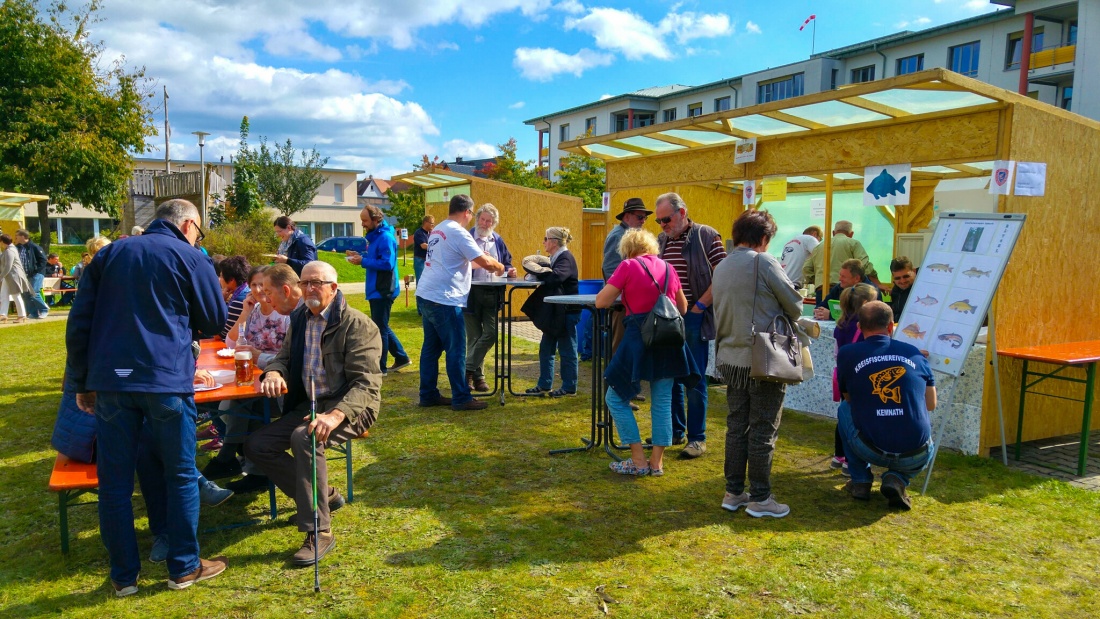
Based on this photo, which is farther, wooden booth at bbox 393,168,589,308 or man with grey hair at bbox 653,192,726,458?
wooden booth at bbox 393,168,589,308

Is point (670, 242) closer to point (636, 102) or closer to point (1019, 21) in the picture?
point (1019, 21)

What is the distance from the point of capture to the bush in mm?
19188

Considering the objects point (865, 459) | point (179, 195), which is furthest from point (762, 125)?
point (179, 195)

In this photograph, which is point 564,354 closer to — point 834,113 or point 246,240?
point 834,113

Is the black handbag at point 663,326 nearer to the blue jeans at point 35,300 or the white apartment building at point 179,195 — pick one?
the white apartment building at point 179,195

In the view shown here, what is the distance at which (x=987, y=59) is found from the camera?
31.0 metres

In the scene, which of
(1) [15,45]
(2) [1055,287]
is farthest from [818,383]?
(1) [15,45]

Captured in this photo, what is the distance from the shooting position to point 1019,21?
2962 centimetres

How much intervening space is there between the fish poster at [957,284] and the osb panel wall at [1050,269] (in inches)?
14.4

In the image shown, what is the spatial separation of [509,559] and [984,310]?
357 centimetres

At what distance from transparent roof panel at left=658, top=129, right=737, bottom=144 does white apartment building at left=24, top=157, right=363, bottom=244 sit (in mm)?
6826

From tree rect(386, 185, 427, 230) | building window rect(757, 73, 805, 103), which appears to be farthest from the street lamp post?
building window rect(757, 73, 805, 103)

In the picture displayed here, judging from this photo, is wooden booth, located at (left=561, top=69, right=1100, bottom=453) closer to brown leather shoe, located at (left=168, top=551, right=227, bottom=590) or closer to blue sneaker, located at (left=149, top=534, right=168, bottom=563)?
brown leather shoe, located at (left=168, top=551, right=227, bottom=590)

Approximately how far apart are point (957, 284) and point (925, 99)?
151cm
